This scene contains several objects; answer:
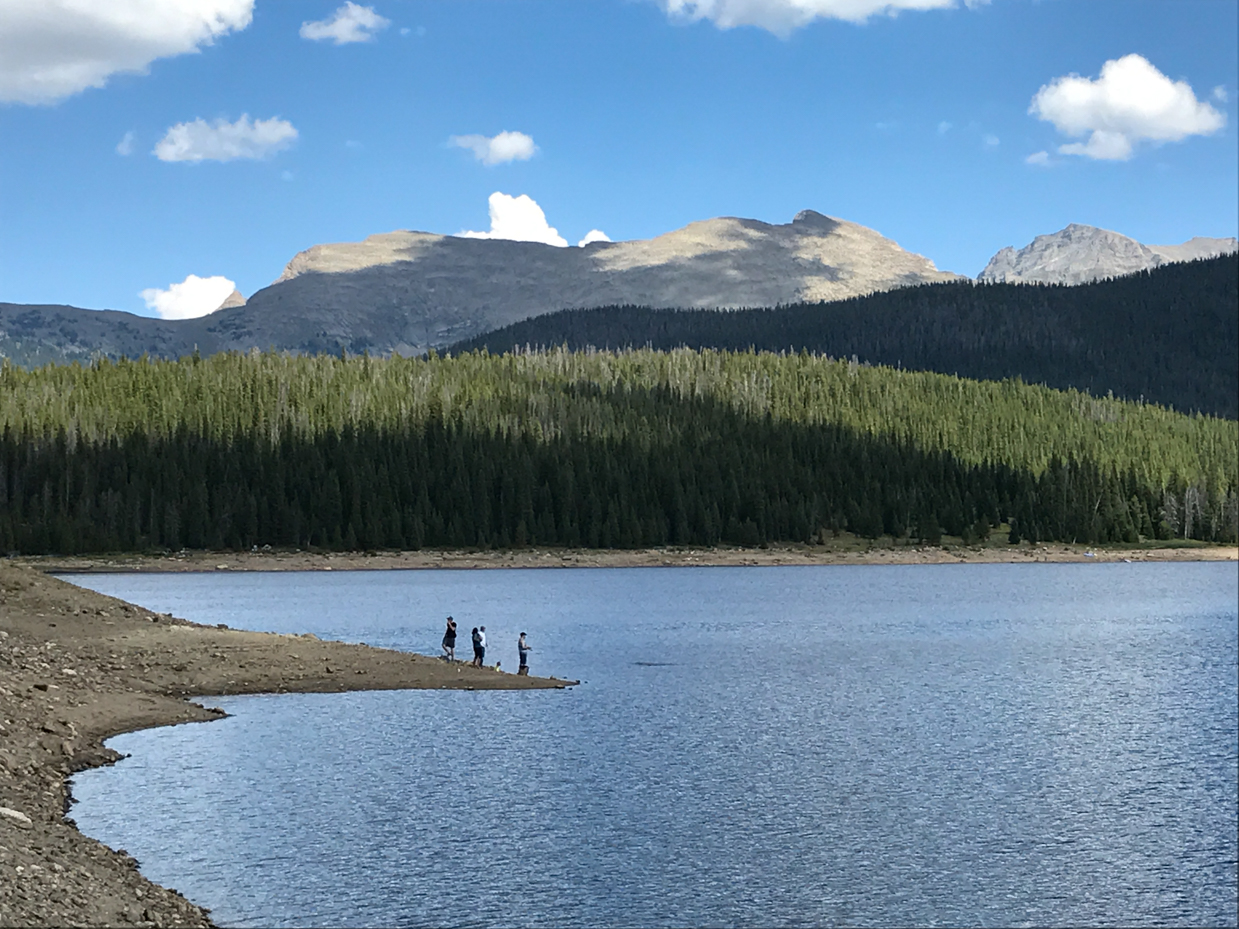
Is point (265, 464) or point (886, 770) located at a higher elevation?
point (265, 464)

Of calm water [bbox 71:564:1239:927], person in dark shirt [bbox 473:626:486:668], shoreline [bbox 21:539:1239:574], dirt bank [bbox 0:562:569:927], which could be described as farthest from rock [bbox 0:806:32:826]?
shoreline [bbox 21:539:1239:574]

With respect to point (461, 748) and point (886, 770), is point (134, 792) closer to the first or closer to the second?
point (461, 748)

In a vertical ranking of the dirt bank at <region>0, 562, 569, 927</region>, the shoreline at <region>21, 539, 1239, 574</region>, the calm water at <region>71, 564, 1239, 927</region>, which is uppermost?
the shoreline at <region>21, 539, 1239, 574</region>

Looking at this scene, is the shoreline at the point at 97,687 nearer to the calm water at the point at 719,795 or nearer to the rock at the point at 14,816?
the rock at the point at 14,816

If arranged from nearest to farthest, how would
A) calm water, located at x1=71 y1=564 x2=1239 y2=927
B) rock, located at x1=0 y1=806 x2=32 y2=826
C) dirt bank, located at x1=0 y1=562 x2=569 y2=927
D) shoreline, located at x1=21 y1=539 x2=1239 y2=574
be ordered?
dirt bank, located at x1=0 y1=562 x2=569 y2=927
rock, located at x1=0 y1=806 x2=32 y2=826
calm water, located at x1=71 y1=564 x2=1239 y2=927
shoreline, located at x1=21 y1=539 x2=1239 y2=574

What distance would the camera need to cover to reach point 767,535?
650ft

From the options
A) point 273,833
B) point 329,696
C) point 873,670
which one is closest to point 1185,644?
point 873,670

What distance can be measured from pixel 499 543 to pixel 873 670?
119812 millimetres

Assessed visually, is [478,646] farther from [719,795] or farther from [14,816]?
[14,816]

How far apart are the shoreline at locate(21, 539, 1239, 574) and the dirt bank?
10709 centimetres

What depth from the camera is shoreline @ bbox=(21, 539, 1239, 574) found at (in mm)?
172500

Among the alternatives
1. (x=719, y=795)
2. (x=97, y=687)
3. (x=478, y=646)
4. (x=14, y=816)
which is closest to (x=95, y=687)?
(x=97, y=687)

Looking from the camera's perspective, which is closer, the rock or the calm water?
the rock

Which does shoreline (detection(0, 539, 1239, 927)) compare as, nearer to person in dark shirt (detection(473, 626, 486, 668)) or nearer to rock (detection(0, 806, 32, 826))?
rock (detection(0, 806, 32, 826))
